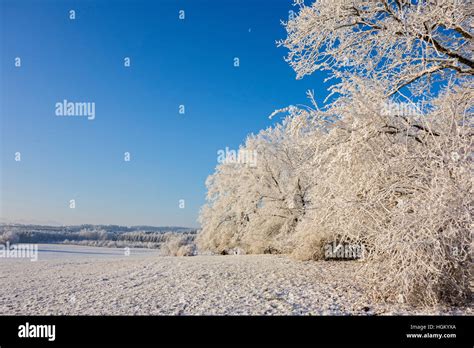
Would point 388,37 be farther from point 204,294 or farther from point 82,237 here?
point 82,237

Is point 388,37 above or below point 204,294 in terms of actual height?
above

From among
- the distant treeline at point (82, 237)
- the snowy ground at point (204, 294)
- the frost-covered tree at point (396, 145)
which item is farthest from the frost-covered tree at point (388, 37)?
the distant treeline at point (82, 237)

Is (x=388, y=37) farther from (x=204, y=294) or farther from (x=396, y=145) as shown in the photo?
(x=204, y=294)

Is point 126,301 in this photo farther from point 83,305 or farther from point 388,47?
point 388,47

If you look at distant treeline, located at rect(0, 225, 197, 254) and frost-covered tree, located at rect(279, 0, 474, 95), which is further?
distant treeline, located at rect(0, 225, 197, 254)

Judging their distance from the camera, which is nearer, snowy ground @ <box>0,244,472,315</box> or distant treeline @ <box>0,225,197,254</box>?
snowy ground @ <box>0,244,472,315</box>

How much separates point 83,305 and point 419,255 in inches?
242

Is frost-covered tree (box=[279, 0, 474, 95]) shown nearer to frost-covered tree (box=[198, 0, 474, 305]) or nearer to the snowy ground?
frost-covered tree (box=[198, 0, 474, 305])

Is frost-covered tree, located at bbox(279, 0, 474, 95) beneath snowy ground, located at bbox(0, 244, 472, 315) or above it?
above

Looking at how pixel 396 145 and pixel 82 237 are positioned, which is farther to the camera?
pixel 82 237

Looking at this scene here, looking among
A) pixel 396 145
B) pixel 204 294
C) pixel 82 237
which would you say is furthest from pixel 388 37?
pixel 82 237

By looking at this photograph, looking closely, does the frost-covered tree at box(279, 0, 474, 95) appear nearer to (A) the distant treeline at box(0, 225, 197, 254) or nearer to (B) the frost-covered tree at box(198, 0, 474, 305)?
(B) the frost-covered tree at box(198, 0, 474, 305)

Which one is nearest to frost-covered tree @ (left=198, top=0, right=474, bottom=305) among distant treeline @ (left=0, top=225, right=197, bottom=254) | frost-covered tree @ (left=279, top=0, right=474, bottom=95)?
frost-covered tree @ (left=279, top=0, right=474, bottom=95)
